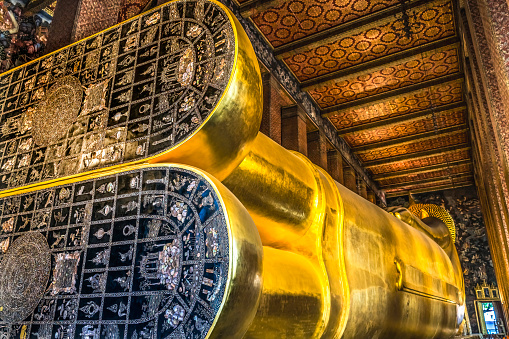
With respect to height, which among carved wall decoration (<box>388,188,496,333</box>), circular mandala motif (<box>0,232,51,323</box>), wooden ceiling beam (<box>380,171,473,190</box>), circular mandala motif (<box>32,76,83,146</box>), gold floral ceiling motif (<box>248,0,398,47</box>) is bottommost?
circular mandala motif (<box>0,232,51,323</box>)

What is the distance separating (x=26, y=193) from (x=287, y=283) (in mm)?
1062

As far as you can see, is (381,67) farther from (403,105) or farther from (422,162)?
(422,162)

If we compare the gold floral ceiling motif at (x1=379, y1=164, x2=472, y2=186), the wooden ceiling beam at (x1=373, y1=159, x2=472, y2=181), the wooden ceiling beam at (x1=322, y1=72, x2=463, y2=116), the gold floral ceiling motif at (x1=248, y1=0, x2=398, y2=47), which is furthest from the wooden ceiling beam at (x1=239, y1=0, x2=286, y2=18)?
the gold floral ceiling motif at (x1=379, y1=164, x2=472, y2=186)

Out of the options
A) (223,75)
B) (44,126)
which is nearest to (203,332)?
(223,75)

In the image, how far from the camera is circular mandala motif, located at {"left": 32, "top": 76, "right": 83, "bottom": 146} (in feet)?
4.77

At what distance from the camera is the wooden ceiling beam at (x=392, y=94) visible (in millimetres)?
7004

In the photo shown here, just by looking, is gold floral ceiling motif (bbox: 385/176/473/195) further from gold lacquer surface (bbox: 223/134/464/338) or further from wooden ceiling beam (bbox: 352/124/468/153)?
gold lacquer surface (bbox: 223/134/464/338)

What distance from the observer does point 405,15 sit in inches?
199

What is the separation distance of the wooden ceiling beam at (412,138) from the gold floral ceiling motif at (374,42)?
3.39 meters

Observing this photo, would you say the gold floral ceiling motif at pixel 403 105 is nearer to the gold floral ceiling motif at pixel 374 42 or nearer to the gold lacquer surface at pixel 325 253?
the gold floral ceiling motif at pixel 374 42

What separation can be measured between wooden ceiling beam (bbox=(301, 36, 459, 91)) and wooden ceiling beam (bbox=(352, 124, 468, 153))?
325 cm

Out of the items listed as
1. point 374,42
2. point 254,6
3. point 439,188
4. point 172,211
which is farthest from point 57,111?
point 439,188

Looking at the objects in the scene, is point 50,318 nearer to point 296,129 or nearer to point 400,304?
point 400,304

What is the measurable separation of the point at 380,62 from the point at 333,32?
4.01ft
